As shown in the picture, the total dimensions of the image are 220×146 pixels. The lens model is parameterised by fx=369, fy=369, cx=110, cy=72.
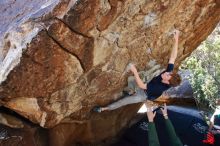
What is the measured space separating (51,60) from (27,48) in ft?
1.43

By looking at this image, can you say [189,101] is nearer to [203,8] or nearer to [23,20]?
[203,8]

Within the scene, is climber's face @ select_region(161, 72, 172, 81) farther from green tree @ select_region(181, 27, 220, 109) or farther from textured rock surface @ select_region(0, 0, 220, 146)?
green tree @ select_region(181, 27, 220, 109)

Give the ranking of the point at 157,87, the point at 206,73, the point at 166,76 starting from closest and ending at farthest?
the point at 166,76 < the point at 157,87 < the point at 206,73

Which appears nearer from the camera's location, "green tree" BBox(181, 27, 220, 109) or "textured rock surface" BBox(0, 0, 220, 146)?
"textured rock surface" BBox(0, 0, 220, 146)

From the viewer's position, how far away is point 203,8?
697 cm

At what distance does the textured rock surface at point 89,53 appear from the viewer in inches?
210

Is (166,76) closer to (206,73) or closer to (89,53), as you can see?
(89,53)

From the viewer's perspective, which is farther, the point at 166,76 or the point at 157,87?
the point at 157,87

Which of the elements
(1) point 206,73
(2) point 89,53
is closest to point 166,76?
(2) point 89,53

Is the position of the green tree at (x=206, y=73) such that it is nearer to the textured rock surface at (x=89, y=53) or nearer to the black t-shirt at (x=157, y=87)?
the textured rock surface at (x=89, y=53)

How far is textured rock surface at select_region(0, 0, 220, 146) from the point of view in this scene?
5332 millimetres

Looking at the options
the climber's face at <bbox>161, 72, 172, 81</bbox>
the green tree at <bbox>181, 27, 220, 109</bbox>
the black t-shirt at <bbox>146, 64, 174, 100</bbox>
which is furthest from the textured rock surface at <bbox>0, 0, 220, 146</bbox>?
the green tree at <bbox>181, 27, 220, 109</bbox>

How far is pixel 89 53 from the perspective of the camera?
582 cm

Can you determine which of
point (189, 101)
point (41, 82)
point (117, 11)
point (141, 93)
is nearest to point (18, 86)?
point (41, 82)
